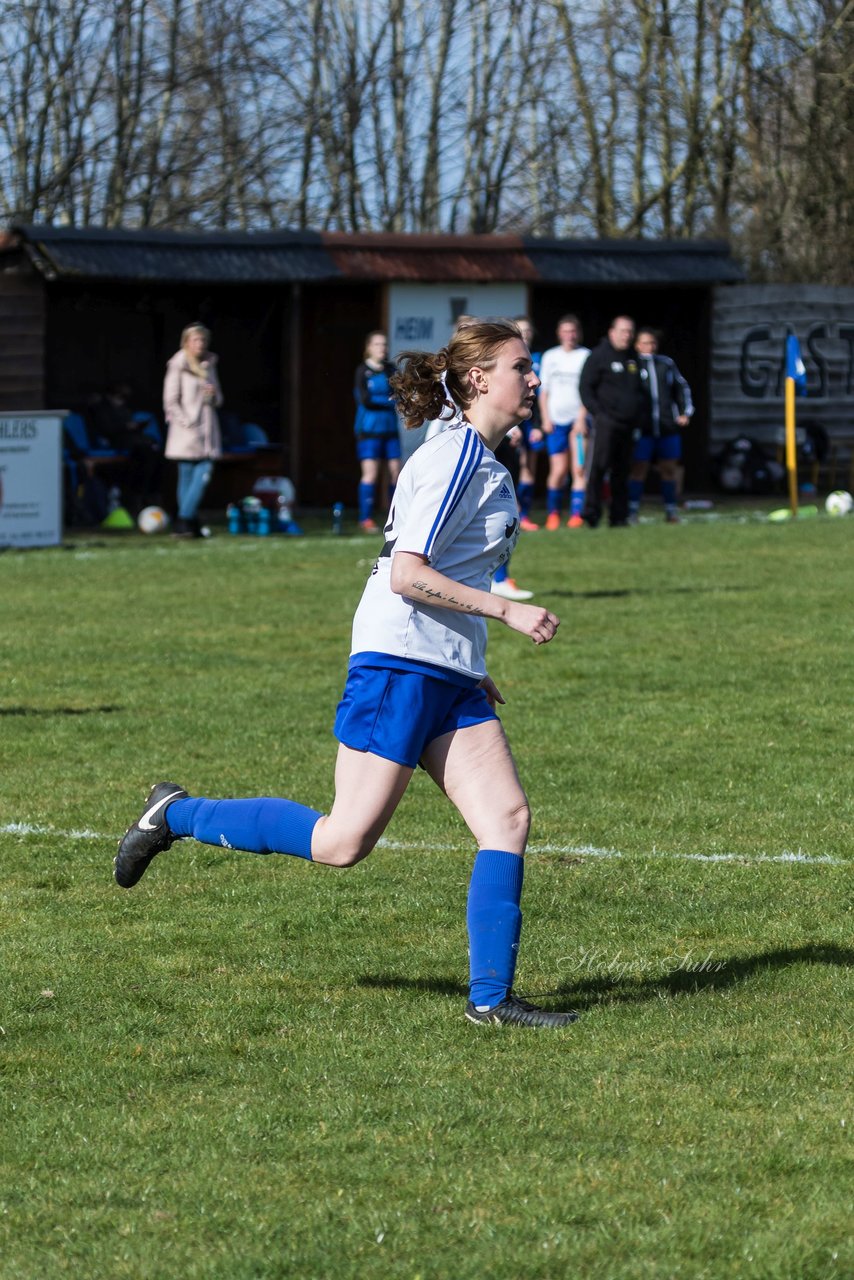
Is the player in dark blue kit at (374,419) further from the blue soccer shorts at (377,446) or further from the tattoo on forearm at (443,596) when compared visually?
the tattoo on forearm at (443,596)

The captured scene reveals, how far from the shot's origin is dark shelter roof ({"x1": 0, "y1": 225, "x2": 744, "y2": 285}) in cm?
2231

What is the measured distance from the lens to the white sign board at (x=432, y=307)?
2458 cm

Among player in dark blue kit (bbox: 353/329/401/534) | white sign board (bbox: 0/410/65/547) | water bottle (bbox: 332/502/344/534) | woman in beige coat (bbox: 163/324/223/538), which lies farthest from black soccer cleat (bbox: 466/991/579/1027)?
water bottle (bbox: 332/502/344/534)

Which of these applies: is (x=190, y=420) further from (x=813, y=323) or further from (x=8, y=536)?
(x=813, y=323)

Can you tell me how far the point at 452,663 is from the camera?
489 centimetres

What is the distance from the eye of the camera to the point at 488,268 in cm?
2472

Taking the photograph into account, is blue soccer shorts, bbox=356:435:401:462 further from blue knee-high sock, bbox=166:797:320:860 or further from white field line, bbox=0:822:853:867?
blue knee-high sock, bbox=166:797:320:860

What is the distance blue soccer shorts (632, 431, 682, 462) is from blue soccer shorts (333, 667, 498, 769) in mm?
16109

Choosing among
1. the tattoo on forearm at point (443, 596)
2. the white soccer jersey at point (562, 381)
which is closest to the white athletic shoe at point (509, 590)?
the white soccer jersey at point (562, 381)

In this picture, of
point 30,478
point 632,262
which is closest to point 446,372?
point 30,478

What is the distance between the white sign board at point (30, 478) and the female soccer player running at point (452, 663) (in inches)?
554

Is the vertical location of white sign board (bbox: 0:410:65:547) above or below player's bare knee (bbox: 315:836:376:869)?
above

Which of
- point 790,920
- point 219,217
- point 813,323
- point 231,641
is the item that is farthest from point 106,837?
point 219,217

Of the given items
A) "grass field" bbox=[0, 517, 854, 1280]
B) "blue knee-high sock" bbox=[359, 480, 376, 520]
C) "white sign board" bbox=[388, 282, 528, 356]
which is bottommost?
"grass field" bbox=[0, 517, 854, 1280]
